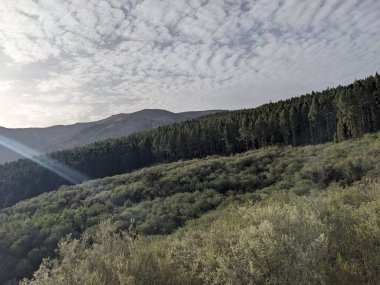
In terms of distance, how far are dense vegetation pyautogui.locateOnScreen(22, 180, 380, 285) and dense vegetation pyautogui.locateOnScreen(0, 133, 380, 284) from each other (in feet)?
0.08

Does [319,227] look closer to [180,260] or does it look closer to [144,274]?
[180,260]

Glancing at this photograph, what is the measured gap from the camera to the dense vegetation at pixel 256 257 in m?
4.59

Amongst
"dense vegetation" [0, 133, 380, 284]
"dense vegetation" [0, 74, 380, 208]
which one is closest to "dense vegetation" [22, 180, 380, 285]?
"dense vegetation" [0, 133, 380, 284]

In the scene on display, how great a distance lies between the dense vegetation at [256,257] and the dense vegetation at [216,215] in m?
0.02

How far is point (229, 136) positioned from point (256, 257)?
8004cm

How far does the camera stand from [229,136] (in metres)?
84.4

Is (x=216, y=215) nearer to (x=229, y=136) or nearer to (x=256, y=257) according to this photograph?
(x=256, y=257)

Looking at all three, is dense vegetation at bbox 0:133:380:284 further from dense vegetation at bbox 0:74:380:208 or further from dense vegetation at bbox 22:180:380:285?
dense vegetation at bbox 0:74:380:208

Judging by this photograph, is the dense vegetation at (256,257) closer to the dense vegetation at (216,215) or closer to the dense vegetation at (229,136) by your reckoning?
the dense vegetation at (216,215)

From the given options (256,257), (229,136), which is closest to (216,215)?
(256,257)

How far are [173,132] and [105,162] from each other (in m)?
21.4

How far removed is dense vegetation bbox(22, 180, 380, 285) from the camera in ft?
15.0

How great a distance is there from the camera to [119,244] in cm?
621

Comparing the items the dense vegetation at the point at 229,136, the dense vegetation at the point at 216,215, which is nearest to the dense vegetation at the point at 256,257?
the dense vegetation at the point at 216,215
